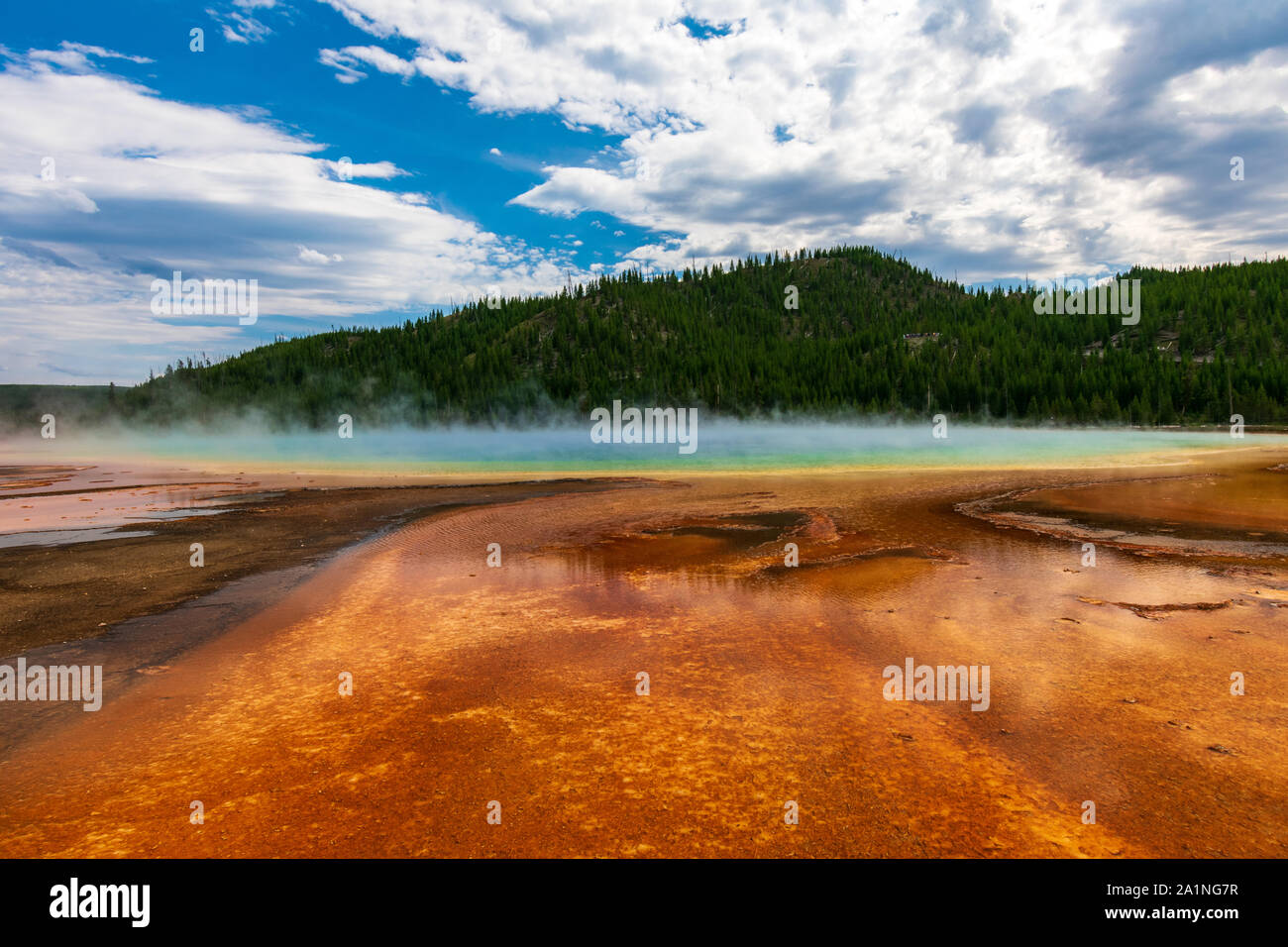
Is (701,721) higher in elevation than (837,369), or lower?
lower

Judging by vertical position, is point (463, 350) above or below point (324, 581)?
above

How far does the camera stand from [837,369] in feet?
463

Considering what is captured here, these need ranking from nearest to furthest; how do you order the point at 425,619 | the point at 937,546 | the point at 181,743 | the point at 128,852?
the point at 128,852, the point at 181,743, the point at 425,619, the point at 937,546

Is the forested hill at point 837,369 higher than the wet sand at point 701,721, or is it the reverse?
the forested hill at point 837,369

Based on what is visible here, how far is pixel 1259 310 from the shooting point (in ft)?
452

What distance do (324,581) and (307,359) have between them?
7686 inches

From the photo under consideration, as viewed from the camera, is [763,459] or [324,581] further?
[763,459]

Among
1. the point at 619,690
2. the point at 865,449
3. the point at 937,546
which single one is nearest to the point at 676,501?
the point at 937,546

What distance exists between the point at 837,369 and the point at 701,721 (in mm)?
143645

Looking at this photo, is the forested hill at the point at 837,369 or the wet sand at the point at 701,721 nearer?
the wet sand at the point at 701,721

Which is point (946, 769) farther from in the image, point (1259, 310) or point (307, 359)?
point (307, 359)

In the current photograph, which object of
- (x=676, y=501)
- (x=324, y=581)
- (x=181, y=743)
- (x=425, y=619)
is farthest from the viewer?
(x=676, y=501)

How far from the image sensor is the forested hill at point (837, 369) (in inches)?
4257

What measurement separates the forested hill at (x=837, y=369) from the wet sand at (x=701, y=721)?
11488cm
